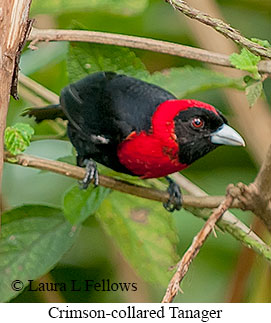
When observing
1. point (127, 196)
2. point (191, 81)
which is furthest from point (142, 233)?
point (191, 81)

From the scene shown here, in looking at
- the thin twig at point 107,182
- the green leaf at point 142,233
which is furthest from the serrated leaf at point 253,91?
the green leaf at point 142,233

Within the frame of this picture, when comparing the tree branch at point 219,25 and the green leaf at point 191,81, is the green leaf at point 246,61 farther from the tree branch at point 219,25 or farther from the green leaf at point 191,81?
the green leaf at point 191,81

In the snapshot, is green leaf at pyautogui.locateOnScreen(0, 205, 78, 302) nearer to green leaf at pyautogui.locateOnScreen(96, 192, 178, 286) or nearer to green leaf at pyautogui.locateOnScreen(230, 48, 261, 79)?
green leaf at pyautogui.locateOnScreen(96, 192, 178, 286)

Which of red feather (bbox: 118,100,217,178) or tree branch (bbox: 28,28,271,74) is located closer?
tree branch (bbox: 28,28,271,74)

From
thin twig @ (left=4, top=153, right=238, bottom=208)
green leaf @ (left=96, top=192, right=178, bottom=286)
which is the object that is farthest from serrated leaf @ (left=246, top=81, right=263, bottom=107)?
green leaf @ (left=96, top=192, right=178, bottom=286)

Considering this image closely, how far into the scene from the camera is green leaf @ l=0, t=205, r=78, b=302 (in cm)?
223

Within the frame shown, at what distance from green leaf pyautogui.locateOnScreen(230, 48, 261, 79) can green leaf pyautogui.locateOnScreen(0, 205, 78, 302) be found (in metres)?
0.88

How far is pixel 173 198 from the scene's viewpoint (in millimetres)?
2316

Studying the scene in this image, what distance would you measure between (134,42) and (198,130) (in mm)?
588

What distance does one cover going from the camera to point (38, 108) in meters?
2.57
